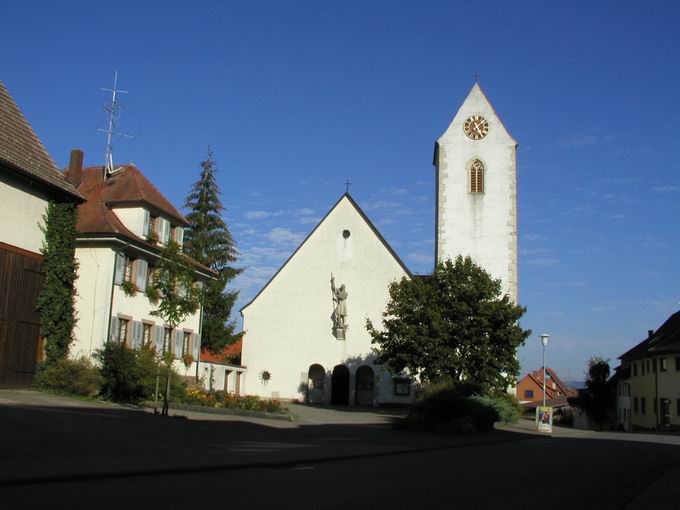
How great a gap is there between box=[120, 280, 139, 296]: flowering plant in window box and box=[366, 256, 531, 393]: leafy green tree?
1117 cm

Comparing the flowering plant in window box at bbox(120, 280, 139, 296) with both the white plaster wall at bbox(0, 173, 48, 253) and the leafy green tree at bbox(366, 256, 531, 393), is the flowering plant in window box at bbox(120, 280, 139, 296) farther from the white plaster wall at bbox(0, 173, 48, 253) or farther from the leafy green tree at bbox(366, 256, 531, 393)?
the leafy green tree at bbox(366, 256, 531, 393)

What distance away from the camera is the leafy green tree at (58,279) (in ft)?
84.7

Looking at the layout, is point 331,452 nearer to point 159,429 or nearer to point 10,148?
point 159,429

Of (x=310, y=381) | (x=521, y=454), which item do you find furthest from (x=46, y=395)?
(x=310, y=381)

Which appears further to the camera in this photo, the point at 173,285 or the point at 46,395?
the point at 46,395

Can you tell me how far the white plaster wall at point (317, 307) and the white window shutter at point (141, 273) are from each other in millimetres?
12909

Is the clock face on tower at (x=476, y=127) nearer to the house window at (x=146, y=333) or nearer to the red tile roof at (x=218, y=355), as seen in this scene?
the red tile roof at (x=218, y=355)

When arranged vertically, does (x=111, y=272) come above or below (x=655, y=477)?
above

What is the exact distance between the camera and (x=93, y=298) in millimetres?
28703

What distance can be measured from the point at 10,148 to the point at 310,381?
2343 centimetres

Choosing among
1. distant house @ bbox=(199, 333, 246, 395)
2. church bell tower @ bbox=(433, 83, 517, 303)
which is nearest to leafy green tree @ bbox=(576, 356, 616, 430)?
church bell tower @ bbox=(433, 83, 517, 303)

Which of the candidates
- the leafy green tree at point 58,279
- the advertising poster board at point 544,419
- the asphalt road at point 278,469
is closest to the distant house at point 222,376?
the leafy green tree at point 58,279

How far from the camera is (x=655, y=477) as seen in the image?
1435cm

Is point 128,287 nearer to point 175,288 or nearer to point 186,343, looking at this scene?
point 186,343
